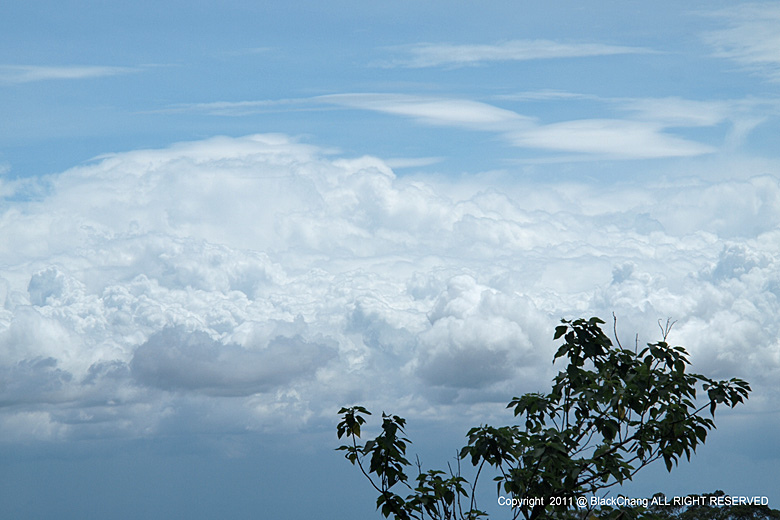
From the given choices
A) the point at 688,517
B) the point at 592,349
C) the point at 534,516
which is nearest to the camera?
the point at 534,516

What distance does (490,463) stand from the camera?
13547 millimetres

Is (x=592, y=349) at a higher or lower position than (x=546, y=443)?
higher

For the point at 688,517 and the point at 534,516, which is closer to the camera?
the point at 534,516

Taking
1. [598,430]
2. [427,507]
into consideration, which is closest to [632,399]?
[598,430]

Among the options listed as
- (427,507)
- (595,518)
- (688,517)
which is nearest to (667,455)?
(595,518)

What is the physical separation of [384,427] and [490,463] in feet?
6.27

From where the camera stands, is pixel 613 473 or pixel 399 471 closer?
pixel 613 473

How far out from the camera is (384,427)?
45.4ft

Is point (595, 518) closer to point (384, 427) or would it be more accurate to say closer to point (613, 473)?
point (613, 473)

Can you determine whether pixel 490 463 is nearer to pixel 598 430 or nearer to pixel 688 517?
pixel 598 430

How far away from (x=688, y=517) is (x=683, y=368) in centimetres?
1705

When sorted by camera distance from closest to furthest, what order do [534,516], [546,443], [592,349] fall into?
[546,443] → [534,516] → [592,349]

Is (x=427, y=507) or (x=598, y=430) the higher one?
(x=598, y=430)

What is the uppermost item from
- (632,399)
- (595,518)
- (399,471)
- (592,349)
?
(592,349)
